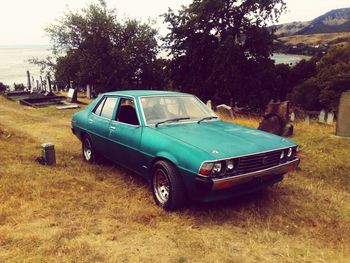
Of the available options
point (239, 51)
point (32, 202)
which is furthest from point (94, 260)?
point (239, 51)

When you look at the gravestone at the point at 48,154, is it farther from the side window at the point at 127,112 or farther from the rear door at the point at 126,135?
the side window at the point at 127,112

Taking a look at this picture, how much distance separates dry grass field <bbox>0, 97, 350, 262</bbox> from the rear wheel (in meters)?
0.20

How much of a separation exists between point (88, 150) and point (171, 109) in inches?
96.6

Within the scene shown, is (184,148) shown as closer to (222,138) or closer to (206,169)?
(206,169)

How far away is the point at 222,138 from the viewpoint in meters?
4.52

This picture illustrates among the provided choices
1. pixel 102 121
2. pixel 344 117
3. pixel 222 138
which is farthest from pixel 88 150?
pixel 344 117

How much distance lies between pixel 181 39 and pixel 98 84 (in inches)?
332

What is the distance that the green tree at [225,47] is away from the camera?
25.1m

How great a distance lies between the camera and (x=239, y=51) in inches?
980

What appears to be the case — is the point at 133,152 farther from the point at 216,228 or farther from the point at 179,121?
the point at 216,228

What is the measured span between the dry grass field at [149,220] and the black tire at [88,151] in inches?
7.7

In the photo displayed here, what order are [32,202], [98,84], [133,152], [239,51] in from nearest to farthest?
[32,202] < [133,152] < [239,51] < [98,84]

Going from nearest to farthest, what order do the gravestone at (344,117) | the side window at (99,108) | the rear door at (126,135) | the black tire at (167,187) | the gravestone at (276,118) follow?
the black tire at (167,187), the rear door at (126,135), the side window at (99,108), the gravestone at (344,117), the gravestone at (276,118)

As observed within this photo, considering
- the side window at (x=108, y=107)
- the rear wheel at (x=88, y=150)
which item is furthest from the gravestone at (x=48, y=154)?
the side window at (x=108, y=107)
